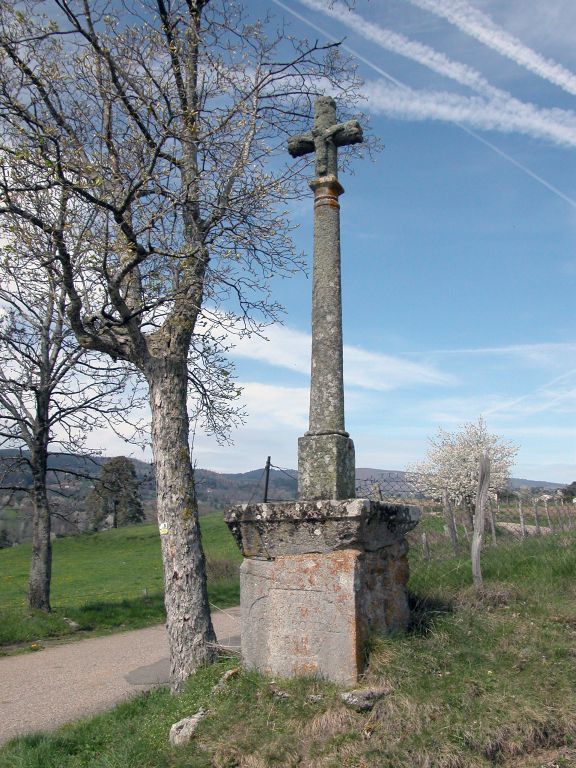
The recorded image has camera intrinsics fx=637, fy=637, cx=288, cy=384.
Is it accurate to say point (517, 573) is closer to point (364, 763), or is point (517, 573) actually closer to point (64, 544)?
point (364, 763)

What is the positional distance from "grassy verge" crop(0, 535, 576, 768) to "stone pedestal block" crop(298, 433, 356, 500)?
1.17 metres

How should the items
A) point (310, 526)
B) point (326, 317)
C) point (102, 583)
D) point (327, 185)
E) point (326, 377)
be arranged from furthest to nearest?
point (102, 583)
point (327, 185)
point (326, 317)
point (326, 377)
point (310, 526)

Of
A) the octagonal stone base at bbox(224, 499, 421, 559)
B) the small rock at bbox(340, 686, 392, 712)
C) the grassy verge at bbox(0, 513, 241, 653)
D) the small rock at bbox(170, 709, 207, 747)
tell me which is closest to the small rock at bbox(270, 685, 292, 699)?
the small rock at bbox(340, 686, 392, 712)

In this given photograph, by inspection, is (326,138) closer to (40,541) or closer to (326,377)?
(326,377)

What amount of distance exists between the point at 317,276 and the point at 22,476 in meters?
12.0

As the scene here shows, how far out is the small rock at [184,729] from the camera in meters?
4.41

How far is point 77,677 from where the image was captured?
30.5 ft

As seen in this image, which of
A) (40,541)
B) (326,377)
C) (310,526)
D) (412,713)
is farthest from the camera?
(40,541)

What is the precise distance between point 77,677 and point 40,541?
5.48 meters

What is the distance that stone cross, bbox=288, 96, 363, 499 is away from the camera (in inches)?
202

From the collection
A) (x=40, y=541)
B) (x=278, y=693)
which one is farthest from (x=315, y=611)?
(x=40, y=541)

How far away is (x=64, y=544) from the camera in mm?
38906

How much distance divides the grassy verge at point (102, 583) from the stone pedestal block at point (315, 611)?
28.1 feet

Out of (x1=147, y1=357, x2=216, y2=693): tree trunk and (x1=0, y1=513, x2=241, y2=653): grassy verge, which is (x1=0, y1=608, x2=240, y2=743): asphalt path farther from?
(x1=0, y1=513, x2=241, y2=653): grassy verge
